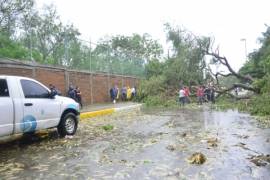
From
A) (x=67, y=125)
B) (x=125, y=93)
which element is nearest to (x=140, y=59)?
(x=125, y=93)

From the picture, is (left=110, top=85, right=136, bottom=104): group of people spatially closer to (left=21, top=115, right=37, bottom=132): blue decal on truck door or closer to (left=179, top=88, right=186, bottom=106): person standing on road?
(left=179, top=88, right=186, bottom=106): person standing on road

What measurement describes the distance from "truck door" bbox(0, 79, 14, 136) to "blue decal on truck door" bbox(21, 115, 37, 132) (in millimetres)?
456

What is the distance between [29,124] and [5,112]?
0.99 meters

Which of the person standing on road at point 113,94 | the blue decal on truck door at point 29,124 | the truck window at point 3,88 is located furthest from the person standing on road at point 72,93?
the truck window at point 3,88

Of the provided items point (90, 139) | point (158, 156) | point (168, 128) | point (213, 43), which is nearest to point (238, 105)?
point (213, 43)

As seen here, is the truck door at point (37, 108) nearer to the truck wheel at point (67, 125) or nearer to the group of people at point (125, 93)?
the truck wheel at point (67, 125)

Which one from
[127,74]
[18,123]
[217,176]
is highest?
[127,74]

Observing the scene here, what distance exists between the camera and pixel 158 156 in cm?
916

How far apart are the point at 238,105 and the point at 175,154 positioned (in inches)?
749

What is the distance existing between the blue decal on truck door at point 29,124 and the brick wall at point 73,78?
9.68 m

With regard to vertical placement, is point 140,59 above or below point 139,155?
above

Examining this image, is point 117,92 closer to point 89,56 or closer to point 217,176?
point 89,56

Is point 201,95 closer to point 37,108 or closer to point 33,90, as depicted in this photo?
point 33,90

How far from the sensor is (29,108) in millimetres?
10633
